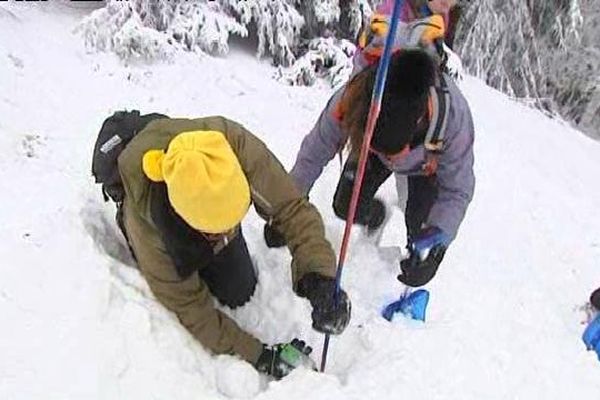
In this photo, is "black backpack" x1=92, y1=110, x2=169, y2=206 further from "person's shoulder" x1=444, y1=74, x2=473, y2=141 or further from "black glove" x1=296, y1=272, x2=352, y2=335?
"person's shoulder" x1=444, y1=74, x2=473, y2=141

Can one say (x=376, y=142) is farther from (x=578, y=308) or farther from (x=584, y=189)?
(x=584, y=189)

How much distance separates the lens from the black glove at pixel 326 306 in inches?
110

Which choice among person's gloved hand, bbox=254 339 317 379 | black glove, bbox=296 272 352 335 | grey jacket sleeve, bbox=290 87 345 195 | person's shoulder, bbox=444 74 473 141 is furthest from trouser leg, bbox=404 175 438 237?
person's gloved hand, bbox=254 339 317 379

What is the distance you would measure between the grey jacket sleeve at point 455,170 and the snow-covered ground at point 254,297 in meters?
0.57

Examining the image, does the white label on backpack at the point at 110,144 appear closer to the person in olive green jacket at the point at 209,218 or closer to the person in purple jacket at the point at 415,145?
the person in olive green jacket at the point at 209,218

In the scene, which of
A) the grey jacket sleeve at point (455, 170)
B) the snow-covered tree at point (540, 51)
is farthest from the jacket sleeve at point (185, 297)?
the snow-covered tree at point (540, 51)

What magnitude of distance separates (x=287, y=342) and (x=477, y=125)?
4.22 metres

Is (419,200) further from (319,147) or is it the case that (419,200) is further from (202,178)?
(202,178)

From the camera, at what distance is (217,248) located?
314cm

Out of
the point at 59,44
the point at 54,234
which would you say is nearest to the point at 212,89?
the point at 59,44

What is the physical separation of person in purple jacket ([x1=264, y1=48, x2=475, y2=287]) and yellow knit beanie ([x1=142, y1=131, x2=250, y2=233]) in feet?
2.12

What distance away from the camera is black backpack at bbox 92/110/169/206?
9.50 ft

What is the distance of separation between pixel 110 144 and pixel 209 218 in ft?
2.43

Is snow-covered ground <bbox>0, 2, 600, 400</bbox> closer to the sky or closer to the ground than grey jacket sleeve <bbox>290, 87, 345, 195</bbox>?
closer to the ground
